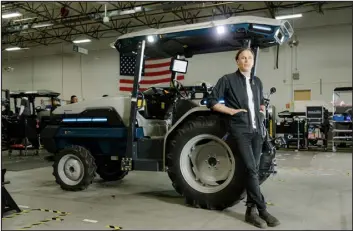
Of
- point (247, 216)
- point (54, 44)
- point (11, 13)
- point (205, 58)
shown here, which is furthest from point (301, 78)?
point (54, 44)

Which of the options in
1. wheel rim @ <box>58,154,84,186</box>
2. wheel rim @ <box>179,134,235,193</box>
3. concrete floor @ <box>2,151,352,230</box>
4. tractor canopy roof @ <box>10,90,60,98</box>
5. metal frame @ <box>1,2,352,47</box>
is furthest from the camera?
metal frame @ <box>1,2,352,47</box>

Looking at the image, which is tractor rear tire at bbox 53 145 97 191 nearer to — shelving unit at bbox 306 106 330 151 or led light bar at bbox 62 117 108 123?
led light bar at bbox 62 117 108 123

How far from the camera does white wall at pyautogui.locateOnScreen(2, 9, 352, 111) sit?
13.1 meters

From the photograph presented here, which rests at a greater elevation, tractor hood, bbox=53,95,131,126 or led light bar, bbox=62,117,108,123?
tractor hood, bbox=53,95,131,126

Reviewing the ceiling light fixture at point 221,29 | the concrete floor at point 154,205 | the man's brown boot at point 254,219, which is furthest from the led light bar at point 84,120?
the man's brown boot at point 254,219

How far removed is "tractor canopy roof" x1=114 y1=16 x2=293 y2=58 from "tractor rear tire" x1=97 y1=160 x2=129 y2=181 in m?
1.60

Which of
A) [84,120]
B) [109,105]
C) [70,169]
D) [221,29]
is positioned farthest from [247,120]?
[70,169]

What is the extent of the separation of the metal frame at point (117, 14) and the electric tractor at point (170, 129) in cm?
774

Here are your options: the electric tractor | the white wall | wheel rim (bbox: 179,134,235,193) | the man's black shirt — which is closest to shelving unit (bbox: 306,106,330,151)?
the white wall

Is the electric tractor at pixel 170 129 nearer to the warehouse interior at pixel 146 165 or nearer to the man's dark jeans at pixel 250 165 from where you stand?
the warehouse interior at pixel 146 165

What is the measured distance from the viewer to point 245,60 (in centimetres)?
300

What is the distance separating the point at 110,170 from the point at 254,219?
107 inches

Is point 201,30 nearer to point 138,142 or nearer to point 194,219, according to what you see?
point 138,142

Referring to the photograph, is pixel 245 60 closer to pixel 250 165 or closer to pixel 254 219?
pixel 250 165
